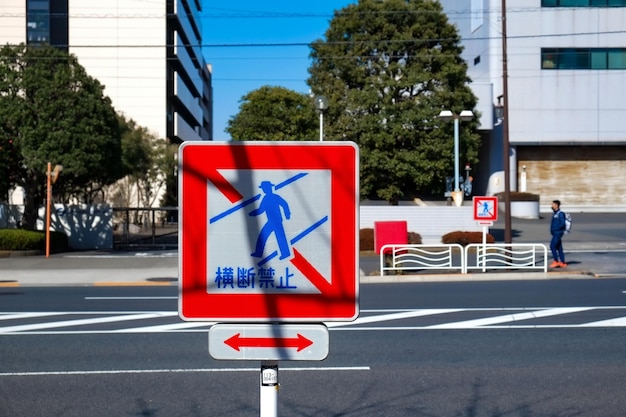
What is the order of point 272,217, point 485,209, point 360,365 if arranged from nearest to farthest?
point 272,217, point 360,365, point 485,209

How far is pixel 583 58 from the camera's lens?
4681cm

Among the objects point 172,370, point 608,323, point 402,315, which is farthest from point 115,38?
point 172,370

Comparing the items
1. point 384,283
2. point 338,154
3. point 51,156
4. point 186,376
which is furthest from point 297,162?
point 51,156

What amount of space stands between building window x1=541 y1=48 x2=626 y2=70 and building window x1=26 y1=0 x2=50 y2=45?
2948 centimetres

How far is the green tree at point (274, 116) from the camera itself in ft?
170

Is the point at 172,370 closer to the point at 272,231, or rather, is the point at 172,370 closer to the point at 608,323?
the point at 272,231

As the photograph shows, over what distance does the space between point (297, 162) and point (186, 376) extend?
20.6 ft

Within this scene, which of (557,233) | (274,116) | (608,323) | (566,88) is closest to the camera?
(608,323)

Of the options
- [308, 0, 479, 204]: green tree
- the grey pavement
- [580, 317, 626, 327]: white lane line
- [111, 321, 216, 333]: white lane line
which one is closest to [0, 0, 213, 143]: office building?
[308, 0, 479, 204]: green tree

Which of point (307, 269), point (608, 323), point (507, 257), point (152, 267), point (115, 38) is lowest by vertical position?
point (608, 323)

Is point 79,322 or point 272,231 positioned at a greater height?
point 272,231

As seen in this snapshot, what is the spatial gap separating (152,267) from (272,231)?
21957 mm

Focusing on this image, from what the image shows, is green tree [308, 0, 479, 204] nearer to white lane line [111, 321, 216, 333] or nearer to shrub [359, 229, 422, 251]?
shrub [359, 229, 422, 251]

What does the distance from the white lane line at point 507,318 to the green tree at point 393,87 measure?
2403cm
